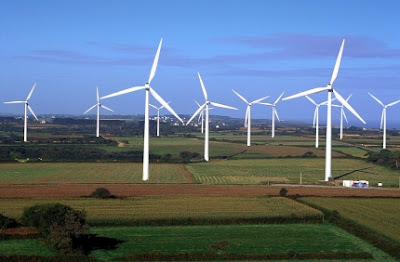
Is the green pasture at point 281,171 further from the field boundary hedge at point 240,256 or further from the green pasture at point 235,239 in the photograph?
the field boundary hedge at point 240,256

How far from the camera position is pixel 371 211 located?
53375 mm

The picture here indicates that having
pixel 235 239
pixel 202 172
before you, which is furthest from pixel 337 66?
pixel 235 239

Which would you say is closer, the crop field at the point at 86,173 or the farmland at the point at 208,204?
the farmland at the point at 208,204

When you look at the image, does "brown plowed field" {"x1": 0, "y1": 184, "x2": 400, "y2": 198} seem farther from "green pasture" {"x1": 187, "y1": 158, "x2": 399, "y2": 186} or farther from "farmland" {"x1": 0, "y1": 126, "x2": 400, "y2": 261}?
"green pasture" {"x1": 187, "y1": 158, "x2": 399, "y2": 186}

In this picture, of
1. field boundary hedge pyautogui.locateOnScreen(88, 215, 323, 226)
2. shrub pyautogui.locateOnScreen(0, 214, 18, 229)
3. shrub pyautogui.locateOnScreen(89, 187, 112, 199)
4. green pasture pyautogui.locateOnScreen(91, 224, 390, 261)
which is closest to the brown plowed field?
shrub pyautogui.locateOnScreen(89, 187, 112, 199)

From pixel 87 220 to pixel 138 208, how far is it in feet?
24.3

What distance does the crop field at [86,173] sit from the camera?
75875 mm

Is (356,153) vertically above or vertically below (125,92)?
below

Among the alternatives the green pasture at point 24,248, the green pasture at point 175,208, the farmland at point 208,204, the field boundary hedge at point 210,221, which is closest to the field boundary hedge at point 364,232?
the farmland at point 208,204

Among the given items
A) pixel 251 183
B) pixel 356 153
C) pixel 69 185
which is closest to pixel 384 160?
pixel 356 153

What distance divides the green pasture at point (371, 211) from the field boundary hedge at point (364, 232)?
685 millimetres

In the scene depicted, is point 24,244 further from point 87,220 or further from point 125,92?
point 125,92

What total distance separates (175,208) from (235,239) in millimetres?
11982

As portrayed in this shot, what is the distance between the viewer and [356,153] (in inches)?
4860
